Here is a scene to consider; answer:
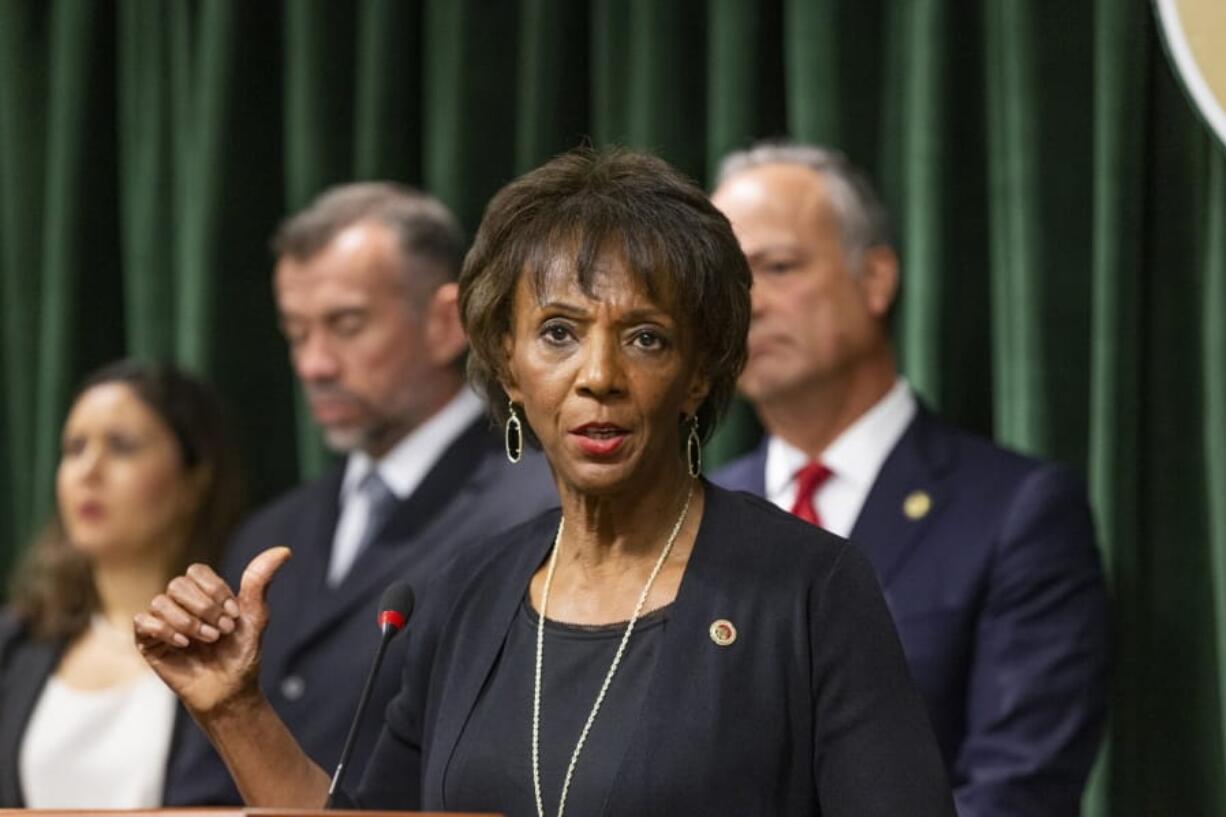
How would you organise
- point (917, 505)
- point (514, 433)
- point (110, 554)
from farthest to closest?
1. point (110, 554)
2. point (917, 505)
3. point (514, 433)

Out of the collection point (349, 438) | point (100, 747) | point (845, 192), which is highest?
point (845, 192)

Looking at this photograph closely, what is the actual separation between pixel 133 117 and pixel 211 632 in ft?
7.93

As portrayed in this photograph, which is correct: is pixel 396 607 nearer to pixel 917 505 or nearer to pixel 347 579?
pixel 917 505

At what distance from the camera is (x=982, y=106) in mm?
3469

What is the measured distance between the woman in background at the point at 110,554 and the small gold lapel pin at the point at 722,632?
198 cm

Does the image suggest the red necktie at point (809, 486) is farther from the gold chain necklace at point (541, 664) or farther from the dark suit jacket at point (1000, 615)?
the gold chain necklace at point (541, 664)

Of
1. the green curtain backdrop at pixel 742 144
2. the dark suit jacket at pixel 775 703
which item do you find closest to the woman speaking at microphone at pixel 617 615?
the dark suit jacket at pixel 775 703

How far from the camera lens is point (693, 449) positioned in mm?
2053

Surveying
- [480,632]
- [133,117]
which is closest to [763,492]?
[480,632]

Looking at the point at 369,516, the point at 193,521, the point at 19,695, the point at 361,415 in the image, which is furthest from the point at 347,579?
the point at 19,695

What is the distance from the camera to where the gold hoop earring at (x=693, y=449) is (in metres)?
2.05

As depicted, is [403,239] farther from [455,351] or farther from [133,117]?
[133,117]

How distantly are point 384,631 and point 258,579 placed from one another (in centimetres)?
13

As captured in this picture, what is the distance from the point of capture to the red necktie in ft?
10.2
